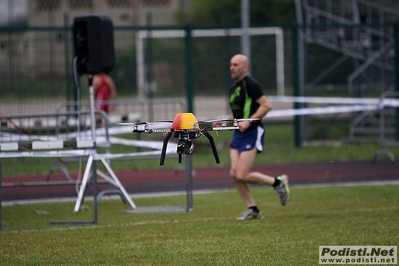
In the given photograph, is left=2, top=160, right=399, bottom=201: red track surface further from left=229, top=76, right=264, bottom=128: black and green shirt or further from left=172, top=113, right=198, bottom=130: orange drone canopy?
left=172, top=113, right=198, bottom=130: orange drone canopy

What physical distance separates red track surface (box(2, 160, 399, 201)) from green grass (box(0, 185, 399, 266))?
1.59 meters

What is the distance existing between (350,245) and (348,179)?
7.35 m

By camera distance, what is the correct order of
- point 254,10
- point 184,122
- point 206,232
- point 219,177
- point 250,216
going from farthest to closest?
point 254,10
point 219,177
point 250,216
point 206,232
point 184,122

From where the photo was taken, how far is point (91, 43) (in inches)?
503

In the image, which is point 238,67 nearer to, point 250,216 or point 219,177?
point 250,216


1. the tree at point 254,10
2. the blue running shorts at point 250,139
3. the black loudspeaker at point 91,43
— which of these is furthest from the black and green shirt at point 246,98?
the tree at point 254,10

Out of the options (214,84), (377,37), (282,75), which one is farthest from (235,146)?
(377,37)

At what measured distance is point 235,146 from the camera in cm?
1216

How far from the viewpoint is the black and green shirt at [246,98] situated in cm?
1202

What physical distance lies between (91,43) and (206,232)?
3.69m

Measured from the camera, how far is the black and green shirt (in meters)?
12.0

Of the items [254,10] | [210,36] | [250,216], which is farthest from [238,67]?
[254,10]

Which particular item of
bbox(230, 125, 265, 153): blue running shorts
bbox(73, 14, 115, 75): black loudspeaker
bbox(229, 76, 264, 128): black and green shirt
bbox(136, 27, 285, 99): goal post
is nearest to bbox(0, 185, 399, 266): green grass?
bbox(230, 125, 265, 153): blue running shorts

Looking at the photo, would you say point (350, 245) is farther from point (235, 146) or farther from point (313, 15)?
point (313, 15)
